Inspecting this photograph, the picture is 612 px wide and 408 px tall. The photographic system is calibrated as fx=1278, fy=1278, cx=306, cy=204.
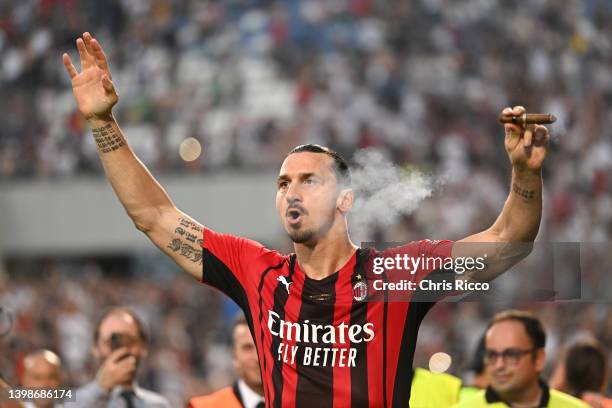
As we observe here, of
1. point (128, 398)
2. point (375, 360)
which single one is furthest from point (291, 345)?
point (128, 398)

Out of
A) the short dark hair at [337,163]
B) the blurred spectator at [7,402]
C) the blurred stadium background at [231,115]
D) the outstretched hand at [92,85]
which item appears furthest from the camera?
the blurred stadium background at [231,115]

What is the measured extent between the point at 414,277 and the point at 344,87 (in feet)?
43.7

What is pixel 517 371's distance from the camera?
18.3ft

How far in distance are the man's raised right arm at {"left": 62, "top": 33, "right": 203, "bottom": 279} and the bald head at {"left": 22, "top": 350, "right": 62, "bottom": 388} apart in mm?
1809

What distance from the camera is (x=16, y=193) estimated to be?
1809cm

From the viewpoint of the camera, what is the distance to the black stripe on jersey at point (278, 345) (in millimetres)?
4434

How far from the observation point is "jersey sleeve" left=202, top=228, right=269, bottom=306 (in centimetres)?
472

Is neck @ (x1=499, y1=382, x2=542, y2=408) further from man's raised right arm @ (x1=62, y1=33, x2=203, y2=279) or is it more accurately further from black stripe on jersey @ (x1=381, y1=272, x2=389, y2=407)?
man's raised right arm @ (x1=62, y1=33, x2=203, y2=279)

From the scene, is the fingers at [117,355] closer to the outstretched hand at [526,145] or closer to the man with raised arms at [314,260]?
the man with raised arms at [314,260]

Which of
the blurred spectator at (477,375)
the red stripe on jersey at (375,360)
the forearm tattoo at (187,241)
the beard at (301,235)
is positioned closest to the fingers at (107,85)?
the forearm tattoo at (187,241)

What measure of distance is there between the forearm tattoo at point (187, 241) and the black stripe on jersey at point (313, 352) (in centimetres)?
45

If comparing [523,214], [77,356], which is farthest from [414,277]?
[77,356]

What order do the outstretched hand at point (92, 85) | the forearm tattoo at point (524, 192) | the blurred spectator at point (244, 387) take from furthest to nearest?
the blurred spectator at point (244, 387), the outstretched hand at point (92, 85), the forearm tattoo at point (524, 192)

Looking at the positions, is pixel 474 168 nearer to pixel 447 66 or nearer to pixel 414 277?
pixel 447 66
